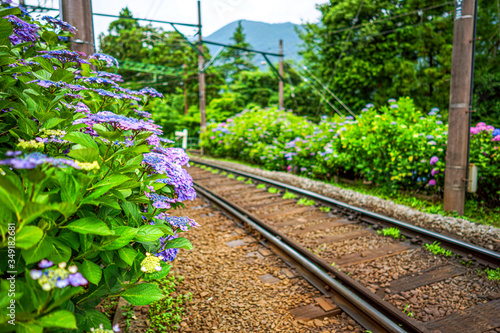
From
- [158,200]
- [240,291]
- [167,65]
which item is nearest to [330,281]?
[240,291]

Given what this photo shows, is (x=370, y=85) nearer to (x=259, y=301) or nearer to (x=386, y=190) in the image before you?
(x=386, y=190)

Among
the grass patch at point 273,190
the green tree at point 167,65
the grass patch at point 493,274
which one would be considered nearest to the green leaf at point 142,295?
the grass patch at point 493,274

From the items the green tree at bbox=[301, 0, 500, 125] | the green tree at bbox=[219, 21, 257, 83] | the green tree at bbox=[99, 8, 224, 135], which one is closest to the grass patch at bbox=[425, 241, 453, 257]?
the green tree at bbox=[301, 0, 500, 125]

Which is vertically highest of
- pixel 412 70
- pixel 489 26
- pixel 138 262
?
pixel 489 26

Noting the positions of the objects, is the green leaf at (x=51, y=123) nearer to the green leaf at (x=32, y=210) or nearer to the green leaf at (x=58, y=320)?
the green leaf at (x=32, y=210)

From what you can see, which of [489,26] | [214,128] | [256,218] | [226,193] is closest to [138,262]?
[256,218]

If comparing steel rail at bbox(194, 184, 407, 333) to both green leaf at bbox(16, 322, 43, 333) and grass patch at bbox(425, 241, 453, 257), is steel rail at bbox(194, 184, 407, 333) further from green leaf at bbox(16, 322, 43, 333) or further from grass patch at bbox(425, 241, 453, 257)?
green leaf at bbox(16, 322, 43, 333)

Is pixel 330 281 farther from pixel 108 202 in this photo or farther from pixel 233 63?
pixel 233 63

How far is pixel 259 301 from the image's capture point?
118 inches

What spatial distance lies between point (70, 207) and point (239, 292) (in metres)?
2.40

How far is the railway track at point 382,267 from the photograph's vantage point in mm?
2609

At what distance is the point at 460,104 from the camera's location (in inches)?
198

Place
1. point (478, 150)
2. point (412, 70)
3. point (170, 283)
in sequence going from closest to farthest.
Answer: point (170, 283) → point (478, 150) → point (412, 70)

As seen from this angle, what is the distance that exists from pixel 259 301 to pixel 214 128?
14.7 m
